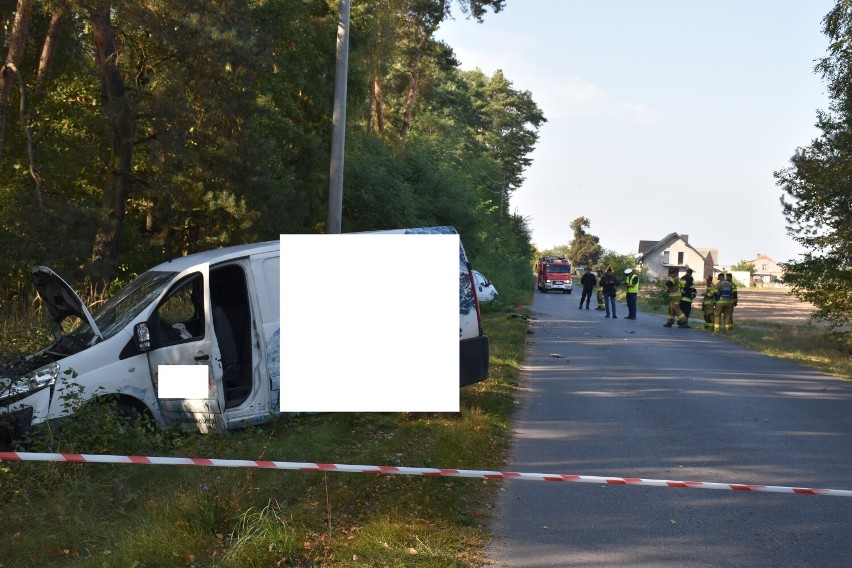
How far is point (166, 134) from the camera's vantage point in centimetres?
2072

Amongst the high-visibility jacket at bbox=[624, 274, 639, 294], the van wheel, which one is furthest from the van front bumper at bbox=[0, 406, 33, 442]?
the high-visibility jacket at bbox=[624, 274, 639, 294]

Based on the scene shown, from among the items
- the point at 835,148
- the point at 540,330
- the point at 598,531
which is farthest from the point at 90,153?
the point at 598,531

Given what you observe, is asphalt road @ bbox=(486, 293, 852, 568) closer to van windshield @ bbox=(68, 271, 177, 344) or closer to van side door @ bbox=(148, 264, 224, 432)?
van side door @ bbox=(148, 264, 224, 432)

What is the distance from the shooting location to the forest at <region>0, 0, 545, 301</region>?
1969 centimetres

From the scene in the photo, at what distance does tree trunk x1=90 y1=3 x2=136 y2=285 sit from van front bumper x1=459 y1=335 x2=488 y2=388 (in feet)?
38.6

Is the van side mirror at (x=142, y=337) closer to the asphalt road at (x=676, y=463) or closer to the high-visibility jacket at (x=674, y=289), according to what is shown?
the asphalt road at (x=676, y=463)

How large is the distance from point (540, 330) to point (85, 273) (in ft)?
40.4

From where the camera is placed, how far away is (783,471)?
8.55 m

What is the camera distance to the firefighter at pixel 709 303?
90.4 feet

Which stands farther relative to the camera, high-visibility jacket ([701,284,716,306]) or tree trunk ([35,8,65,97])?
high-visibility jacket ([701,284,716,306])

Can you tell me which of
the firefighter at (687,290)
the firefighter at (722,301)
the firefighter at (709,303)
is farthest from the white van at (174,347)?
the firefighter at (687,290)

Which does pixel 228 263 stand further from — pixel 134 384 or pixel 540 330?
pixel 540 330

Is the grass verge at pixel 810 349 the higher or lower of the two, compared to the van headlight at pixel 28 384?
lower

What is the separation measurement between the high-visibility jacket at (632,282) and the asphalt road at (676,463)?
1287 centimetres
